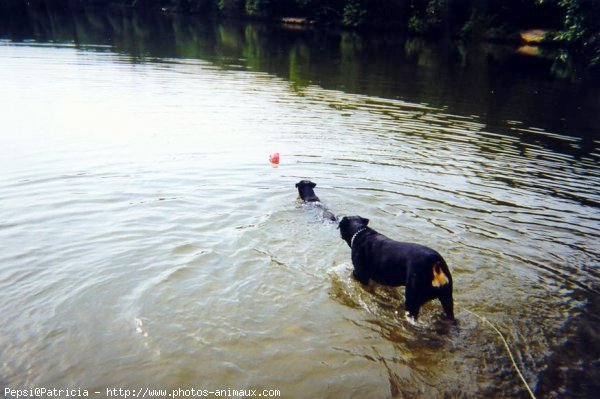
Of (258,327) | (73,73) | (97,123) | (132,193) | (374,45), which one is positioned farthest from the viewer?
(374,45)

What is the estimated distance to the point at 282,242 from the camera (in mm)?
6887

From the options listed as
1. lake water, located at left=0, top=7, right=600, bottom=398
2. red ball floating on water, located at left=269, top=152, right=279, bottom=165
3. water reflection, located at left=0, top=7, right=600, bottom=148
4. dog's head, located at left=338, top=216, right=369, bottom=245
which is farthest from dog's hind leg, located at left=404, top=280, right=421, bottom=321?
water reflection, located at left=0, top=7, right=600, bottom=148

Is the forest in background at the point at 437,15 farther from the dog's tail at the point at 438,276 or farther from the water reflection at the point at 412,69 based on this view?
the dog's tail at the point at 438,276

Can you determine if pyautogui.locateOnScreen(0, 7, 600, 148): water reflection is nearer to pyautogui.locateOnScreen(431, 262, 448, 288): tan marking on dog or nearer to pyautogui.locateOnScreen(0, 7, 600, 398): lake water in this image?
pyautogui.locateOnScreen(0, 7, 600, 398): lake water

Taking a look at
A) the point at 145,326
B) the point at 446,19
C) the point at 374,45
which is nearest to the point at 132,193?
the point at 145,326

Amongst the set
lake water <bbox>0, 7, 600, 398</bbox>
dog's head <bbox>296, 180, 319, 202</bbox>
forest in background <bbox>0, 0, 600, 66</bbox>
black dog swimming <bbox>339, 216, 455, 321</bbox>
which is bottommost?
lake water <bbox>0, 7, 600, 398</bbox>

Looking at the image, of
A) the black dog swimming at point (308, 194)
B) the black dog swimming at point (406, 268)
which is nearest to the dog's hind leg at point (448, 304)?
the black dog swimming at point (406, 268)

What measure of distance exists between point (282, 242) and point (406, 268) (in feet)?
8.57

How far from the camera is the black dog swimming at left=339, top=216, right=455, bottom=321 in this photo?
15.0 feet

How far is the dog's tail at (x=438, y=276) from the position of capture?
4559mm

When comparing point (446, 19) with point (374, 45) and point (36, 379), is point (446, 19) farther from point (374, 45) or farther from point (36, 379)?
point (36, 379)

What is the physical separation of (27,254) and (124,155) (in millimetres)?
5205

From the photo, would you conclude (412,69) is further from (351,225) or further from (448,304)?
(448,304)

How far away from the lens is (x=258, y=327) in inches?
188
